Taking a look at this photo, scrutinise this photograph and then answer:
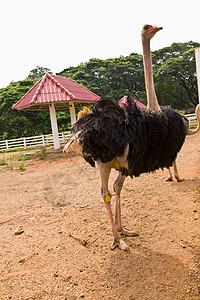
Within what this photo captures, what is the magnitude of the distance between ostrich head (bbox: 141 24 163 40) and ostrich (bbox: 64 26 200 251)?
0.01 m

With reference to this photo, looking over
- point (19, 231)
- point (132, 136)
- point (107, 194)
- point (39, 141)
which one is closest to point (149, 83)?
point (132, 136)

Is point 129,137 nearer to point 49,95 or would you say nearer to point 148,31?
point 148,31

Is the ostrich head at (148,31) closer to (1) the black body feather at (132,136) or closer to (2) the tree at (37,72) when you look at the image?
(1) the black body feather at (132,136)

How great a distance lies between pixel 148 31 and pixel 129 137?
118cm

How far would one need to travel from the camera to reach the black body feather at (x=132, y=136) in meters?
2.36

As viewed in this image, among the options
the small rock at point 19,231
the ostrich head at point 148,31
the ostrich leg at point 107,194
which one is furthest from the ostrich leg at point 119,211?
the ostrich head at point 148,31

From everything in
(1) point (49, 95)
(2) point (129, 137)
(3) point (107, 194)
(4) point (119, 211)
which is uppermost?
(1) point (49, 95)

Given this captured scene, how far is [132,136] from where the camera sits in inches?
92.7

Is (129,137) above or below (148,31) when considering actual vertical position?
below

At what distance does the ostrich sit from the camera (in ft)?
7.76

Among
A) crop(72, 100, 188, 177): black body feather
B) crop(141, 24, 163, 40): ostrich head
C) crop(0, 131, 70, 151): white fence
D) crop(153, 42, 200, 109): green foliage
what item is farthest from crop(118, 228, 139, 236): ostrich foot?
crop(153, 42, 200, 109): green foliage

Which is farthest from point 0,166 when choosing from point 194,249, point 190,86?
point 190,86

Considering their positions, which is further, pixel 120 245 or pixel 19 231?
pixel 19 231

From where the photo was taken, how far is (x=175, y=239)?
2678 mm
